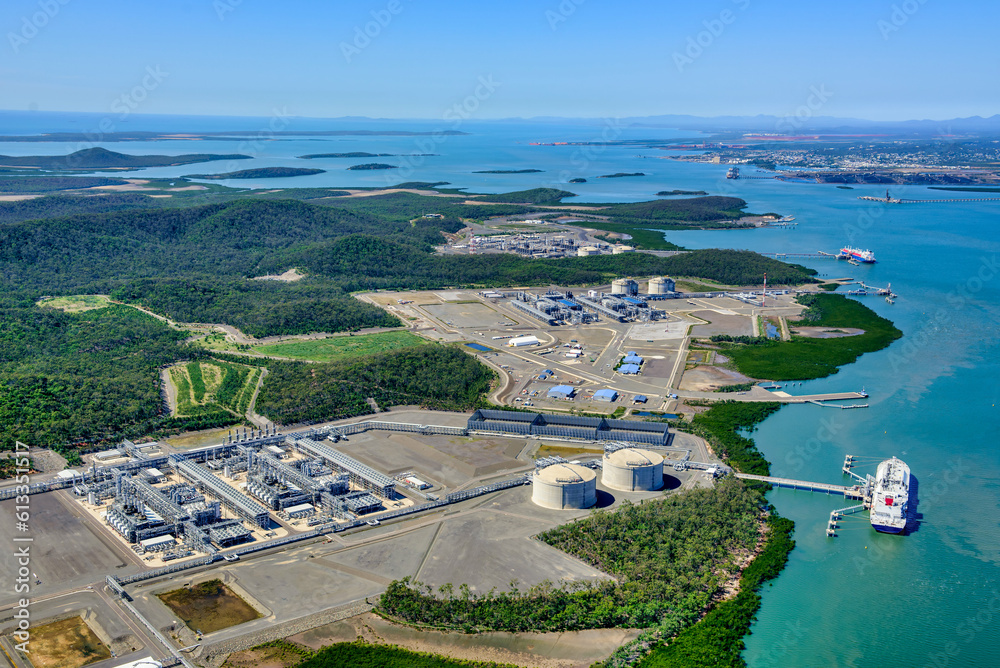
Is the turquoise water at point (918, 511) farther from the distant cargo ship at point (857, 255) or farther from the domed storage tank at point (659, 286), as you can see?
the distant cargo ship at point (857, 255)

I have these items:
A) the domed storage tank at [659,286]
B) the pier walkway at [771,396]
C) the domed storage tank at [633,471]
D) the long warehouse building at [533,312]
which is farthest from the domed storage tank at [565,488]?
the domed storage tank at [659,286]

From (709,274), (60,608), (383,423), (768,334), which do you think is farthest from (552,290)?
(60,608)

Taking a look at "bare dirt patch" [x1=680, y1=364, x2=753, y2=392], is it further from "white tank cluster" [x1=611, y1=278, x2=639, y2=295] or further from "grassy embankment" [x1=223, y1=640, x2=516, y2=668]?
"grassy embankment" [x1=223, y1=640, x2=516, y2=668]

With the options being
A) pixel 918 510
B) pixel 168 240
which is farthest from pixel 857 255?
pixel 168 240

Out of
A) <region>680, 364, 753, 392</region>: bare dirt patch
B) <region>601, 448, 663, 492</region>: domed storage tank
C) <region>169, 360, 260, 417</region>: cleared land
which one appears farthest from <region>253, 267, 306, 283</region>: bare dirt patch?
<region>601, 448, 663, 492</region>: domed storage tank

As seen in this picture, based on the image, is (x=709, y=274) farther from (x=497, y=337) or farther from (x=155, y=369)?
(x=155, y=369)

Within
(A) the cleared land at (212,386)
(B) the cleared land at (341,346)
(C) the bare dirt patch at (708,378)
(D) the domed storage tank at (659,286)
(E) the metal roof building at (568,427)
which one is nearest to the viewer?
(E) the metal roof building at (568,427)
